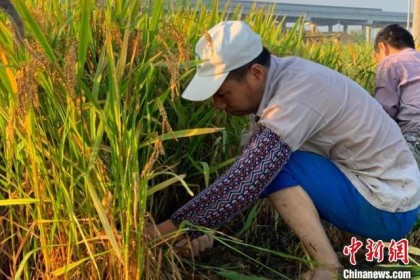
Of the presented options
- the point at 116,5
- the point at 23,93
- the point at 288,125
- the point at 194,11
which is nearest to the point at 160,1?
the point at 116,5

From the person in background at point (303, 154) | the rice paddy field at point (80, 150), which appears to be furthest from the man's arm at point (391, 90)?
the rice paddy field at point (80, 150)

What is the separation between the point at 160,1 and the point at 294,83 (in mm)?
393

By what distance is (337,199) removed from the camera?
158 centimetres

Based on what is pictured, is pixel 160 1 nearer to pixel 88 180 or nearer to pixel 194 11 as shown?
pixel 88 180

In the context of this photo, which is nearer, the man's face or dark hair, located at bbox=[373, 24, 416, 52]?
the man's face

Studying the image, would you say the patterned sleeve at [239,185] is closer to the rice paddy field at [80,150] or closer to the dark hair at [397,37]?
the rice paddy field at [80,150]

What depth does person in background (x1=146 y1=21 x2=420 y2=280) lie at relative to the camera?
1.42 meters

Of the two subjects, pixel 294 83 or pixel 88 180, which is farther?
pixel 294 83

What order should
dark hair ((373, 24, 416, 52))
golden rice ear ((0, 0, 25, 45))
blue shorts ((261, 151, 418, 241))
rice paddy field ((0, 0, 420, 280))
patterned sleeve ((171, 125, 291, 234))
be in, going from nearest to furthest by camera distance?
golden rice ear ((0, 0, 25, 45)) < rice paddy field ((0, 0, 420, 280)) < patterned sleeve ((171, 125, 291, 234)) < blue shorts ((261, 151, 418, 241)) < dark hair ((373, 24, 416, 52))

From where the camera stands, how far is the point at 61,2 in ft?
5.45

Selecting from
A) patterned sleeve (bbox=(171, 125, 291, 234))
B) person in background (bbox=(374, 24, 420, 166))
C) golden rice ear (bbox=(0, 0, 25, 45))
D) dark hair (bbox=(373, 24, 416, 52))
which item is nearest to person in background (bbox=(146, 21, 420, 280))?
patterned sleeve (bbox=(171, 125, 291, 234))

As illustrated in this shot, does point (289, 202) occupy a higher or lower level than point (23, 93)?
lower

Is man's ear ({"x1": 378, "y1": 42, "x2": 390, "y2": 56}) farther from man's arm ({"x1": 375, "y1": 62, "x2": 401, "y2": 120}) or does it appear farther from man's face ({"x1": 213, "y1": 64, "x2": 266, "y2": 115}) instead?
man's face ({"x1": 213, "y1": 64, "x2": 266, "y2": 115})

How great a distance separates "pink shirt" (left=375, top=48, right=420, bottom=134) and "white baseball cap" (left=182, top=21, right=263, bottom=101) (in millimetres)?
1095
